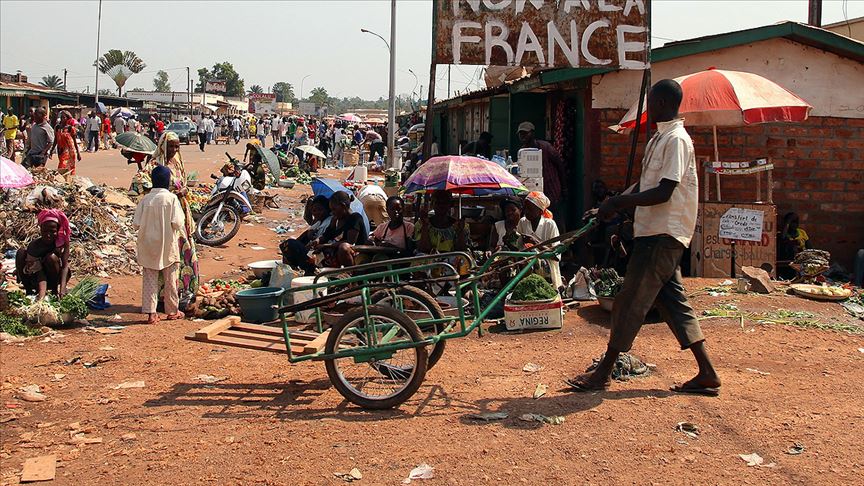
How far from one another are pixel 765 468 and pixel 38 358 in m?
5.53

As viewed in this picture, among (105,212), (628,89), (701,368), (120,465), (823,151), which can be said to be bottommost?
(120,465)

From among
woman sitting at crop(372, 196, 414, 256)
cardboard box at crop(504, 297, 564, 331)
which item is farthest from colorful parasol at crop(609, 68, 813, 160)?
woman sitting at crop(372, 196, 414, 256)

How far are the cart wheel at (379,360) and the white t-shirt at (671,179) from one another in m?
1.57

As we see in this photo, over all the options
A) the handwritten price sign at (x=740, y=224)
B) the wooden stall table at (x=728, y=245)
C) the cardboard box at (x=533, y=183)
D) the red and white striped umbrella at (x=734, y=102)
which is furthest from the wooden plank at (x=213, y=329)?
the handwritten price sign at (x=740, y=224)

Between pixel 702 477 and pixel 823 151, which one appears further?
pixel 823 151

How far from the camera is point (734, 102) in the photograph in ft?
27.4

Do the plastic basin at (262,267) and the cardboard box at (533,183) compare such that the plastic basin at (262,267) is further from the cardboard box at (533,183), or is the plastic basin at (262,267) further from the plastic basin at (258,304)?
the cardboard box at (533,183)

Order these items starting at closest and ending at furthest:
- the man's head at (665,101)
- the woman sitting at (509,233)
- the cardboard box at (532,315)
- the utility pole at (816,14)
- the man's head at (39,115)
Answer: the man's head at (665,101), the cardboard box at (532,315), the woman sitting at (509,233), the utility pole at (816,14), the man's head at (39,115)

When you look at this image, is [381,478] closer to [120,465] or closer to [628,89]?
[120,465]

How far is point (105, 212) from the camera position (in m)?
12.3

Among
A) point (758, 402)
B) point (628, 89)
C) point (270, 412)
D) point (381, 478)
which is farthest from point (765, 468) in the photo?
point (628, 89)

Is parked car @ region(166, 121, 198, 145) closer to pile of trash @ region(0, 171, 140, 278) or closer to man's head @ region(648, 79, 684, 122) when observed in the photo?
pile of trash @ region(0, 171, 140, 278)

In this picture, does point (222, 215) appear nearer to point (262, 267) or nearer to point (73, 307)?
point (262, 267)

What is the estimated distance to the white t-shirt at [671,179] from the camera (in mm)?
4680
